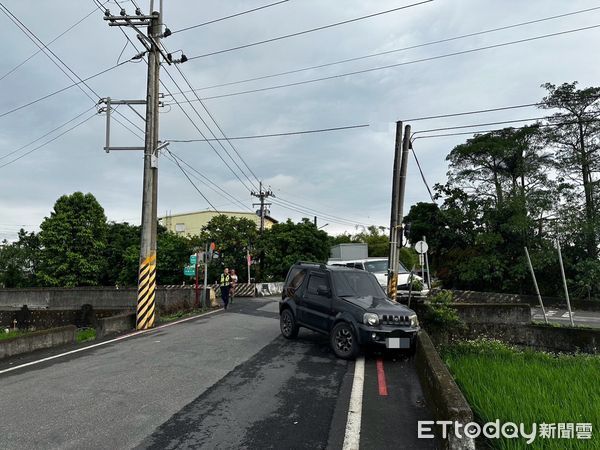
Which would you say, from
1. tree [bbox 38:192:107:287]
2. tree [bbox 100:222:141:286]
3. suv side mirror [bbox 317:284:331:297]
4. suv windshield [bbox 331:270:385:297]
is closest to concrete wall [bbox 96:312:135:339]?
suv side mirror [bbox 317:284:331:297]

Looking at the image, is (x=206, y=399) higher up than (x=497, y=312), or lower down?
lower down

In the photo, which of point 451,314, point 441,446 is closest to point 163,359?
point 441,446

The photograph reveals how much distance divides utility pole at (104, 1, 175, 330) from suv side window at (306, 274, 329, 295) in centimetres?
640

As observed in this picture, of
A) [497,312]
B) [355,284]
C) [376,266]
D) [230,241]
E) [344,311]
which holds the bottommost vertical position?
[497,312]

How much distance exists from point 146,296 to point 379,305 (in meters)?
8.66

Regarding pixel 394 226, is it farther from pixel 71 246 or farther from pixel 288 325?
pixel 71 246

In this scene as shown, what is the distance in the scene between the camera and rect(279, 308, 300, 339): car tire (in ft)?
35.2

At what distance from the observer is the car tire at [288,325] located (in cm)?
1074

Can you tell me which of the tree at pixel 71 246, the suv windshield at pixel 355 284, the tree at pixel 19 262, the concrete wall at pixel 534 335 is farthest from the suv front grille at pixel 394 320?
the tree at pixel 19 262

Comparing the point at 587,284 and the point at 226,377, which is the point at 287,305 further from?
the point at 587,284

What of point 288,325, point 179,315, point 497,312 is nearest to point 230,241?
point 179,315

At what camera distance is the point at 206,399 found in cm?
586

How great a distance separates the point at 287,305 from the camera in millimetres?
10992

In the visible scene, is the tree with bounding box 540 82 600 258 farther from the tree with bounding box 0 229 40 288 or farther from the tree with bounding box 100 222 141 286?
the tree with bounding box 0 229 40 288
